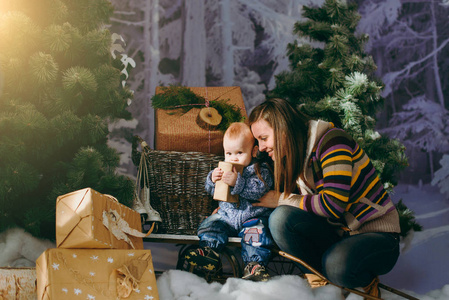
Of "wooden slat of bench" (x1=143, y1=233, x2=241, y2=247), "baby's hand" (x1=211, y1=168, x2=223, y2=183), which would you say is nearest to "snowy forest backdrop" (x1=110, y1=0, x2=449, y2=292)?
"wooden slat of bench" (x1=143, y1=233, x2=241, y2=247)

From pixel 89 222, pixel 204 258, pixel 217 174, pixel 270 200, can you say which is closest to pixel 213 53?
pixel 217 174

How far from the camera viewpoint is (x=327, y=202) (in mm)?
2027

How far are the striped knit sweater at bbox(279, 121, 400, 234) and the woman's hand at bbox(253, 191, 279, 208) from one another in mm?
193

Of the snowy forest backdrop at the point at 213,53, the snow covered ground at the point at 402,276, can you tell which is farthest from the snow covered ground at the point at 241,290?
the snowy forest backdrop at the point at 213,53

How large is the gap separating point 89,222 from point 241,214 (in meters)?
0.84

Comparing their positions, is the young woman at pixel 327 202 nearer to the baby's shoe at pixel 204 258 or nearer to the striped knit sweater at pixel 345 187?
the striped knit sweater at pixel 345 187

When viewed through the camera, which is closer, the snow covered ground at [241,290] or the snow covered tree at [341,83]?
the snow covered ground at [241,290]

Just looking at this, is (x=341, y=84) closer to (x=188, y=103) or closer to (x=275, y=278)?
(x=188, y=103)

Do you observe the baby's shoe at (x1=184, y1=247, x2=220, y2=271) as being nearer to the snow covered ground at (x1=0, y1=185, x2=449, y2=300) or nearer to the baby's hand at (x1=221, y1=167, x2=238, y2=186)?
the snow covered ground at (x1=0, y1=185, x2=449, y2=300)

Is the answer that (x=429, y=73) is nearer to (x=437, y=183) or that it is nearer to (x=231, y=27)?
(x=437, y=183)

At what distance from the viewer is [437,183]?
13.1ft

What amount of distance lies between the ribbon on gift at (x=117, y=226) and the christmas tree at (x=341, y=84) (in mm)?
1299

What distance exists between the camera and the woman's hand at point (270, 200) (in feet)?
7.64

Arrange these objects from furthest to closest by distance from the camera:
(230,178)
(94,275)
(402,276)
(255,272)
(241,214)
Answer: (402,276) → (241,214) → (230,178) → (255,272) → (94,275)
